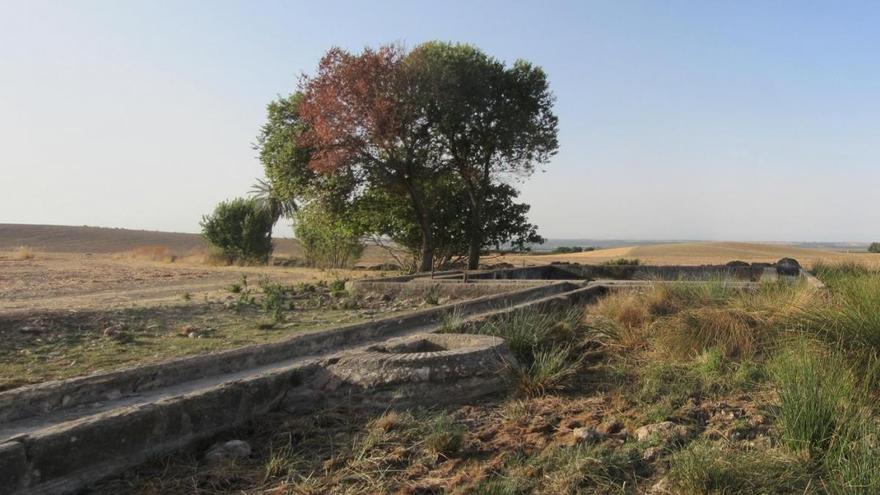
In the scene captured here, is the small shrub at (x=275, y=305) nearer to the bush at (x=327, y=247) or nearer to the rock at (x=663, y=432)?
the rock at (x=663, y=432)

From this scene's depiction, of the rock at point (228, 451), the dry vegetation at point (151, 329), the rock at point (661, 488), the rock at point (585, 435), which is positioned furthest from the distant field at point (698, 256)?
the rock at point (228, 451)

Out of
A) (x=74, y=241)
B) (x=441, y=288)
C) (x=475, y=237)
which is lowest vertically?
(x=441, y=288)

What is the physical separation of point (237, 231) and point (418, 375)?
26042 millimetres

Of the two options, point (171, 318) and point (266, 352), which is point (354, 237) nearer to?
point (171, 318)

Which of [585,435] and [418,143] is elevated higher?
[418,143]

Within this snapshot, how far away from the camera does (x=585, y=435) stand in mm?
3891

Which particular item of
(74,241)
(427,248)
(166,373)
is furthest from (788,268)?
(74,241)

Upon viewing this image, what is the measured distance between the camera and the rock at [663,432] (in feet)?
12.6

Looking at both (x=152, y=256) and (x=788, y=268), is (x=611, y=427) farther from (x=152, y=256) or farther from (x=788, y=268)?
(x=152, y=256)

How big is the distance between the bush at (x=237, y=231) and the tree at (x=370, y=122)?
12177 millimetres

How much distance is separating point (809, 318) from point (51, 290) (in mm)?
13838

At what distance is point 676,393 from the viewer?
15.5 ft

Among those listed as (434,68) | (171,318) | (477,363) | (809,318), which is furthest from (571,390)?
(434,68)

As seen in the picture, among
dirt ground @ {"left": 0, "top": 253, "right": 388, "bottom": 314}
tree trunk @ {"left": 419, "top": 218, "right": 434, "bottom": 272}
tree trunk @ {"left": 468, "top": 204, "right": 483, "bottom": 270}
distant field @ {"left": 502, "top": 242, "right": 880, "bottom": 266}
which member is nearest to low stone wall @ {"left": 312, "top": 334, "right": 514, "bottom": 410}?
dirt ground @ {"left": 0, "top": 253, "right": 388, "bottom": 314}
